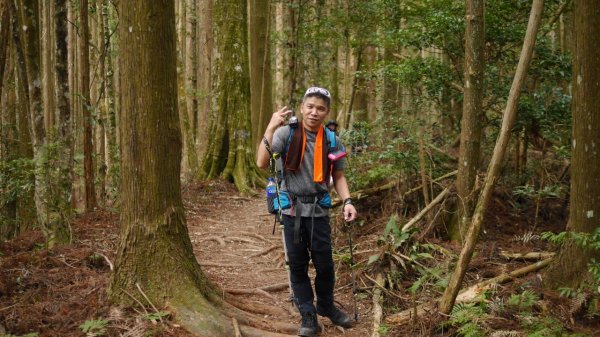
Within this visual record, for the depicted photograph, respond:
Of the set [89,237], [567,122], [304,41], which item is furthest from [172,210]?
[304,41]

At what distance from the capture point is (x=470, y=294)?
5.59 metres

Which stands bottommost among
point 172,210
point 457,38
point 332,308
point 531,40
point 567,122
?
point 332,308

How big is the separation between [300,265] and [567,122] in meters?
5.32

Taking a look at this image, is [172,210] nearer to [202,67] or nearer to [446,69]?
[446,69]

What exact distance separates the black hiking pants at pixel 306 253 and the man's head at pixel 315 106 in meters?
0.86

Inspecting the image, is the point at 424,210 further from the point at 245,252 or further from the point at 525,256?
the point at 245,252

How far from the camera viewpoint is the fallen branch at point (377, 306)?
5.23 metres

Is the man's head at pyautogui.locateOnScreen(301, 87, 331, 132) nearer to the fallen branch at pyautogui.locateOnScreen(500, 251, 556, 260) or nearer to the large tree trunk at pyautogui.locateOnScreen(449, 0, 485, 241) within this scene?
the large tree trunk at pyautogui.locateOnScreen(449, 0, 485, 241)

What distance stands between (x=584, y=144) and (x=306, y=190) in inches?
102

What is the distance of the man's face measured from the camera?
195 inches

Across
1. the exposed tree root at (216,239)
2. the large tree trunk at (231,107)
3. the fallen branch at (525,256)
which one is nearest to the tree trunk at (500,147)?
the fallen branch at (525,256)

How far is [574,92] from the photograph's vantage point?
5.26 metres

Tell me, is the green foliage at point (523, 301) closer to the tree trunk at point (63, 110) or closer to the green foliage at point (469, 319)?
the green foliage at point (469, 319)

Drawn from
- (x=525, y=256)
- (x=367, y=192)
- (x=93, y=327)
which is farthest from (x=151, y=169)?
(x=367, y=192)
